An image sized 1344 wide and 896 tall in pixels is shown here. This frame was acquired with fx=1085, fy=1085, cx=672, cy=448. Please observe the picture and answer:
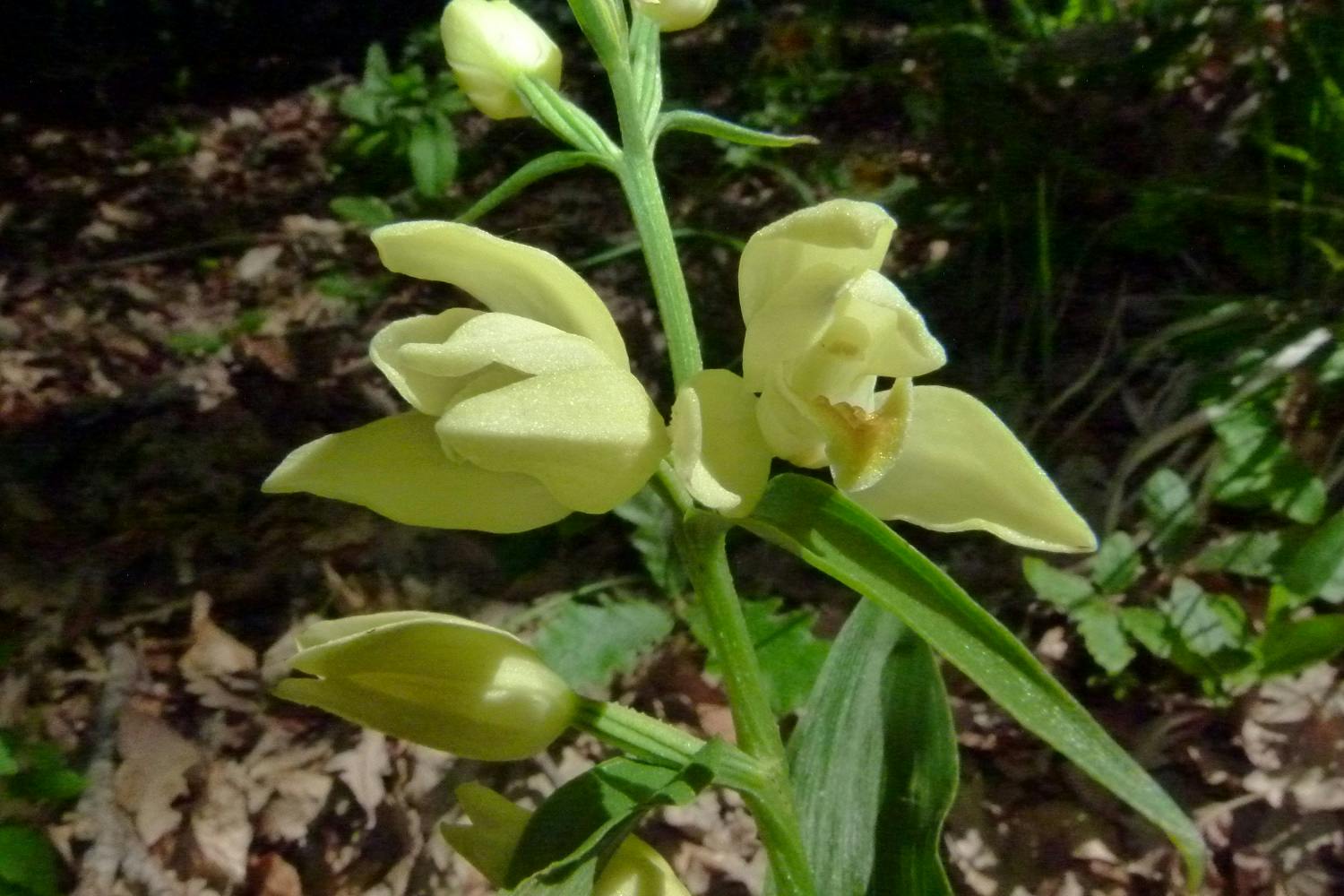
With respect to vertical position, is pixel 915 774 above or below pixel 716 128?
below

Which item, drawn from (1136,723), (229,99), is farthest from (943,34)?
(229,99)

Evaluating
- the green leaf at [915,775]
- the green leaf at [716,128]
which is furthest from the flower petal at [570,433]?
the green leaf at [915,775]

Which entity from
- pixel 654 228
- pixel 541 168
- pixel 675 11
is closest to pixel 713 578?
pixel 654 228

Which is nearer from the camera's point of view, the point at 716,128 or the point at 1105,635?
the point at 716,128

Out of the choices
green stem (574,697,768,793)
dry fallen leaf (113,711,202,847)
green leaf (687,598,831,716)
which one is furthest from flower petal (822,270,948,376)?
dry fallen leaf (113,711,202,847)

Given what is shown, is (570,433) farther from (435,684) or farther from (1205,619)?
(1205,619)

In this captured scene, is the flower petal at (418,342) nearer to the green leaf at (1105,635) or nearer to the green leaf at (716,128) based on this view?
the green leaf at (716,128)
